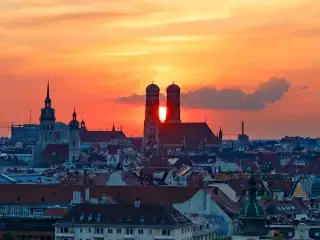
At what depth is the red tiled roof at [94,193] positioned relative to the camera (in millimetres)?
103812

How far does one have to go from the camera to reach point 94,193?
105312 mm

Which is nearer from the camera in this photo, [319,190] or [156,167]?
[319,190]

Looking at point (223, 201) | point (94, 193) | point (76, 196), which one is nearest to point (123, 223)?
point (223, 201)

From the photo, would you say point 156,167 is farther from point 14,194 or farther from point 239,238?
point 239,238

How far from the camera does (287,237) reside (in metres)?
73.9

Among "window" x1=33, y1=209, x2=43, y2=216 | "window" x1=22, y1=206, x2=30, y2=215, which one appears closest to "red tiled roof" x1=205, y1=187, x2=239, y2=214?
"window" x1=33, y1=209, x2=43, y2=216

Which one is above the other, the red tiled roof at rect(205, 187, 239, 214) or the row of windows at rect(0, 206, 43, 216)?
the red tiled roof at rect(205, 187, 239, 214)

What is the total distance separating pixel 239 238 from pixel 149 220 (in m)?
14.2

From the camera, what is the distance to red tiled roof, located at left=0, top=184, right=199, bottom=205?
341 ft

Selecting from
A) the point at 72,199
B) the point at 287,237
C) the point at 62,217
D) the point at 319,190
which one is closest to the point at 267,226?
the point at 287,237

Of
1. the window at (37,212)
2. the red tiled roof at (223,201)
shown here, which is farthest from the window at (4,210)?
the red tiled roof at (223,201)

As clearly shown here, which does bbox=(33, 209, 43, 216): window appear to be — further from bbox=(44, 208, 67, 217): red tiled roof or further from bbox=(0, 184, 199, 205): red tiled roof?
bbox=(44, 208, 67, 217): red tiled roof

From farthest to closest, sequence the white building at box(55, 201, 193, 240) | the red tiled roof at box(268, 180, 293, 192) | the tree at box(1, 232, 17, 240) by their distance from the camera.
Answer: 1. the red tiled roof at box(268, 180, 293, 192)
2. the white building at box(55, 201, 193, 240)
3. the tree at box(1, 232, 17, 240)

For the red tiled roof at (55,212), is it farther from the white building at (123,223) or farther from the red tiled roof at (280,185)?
the red tiled roof at (280,185)
